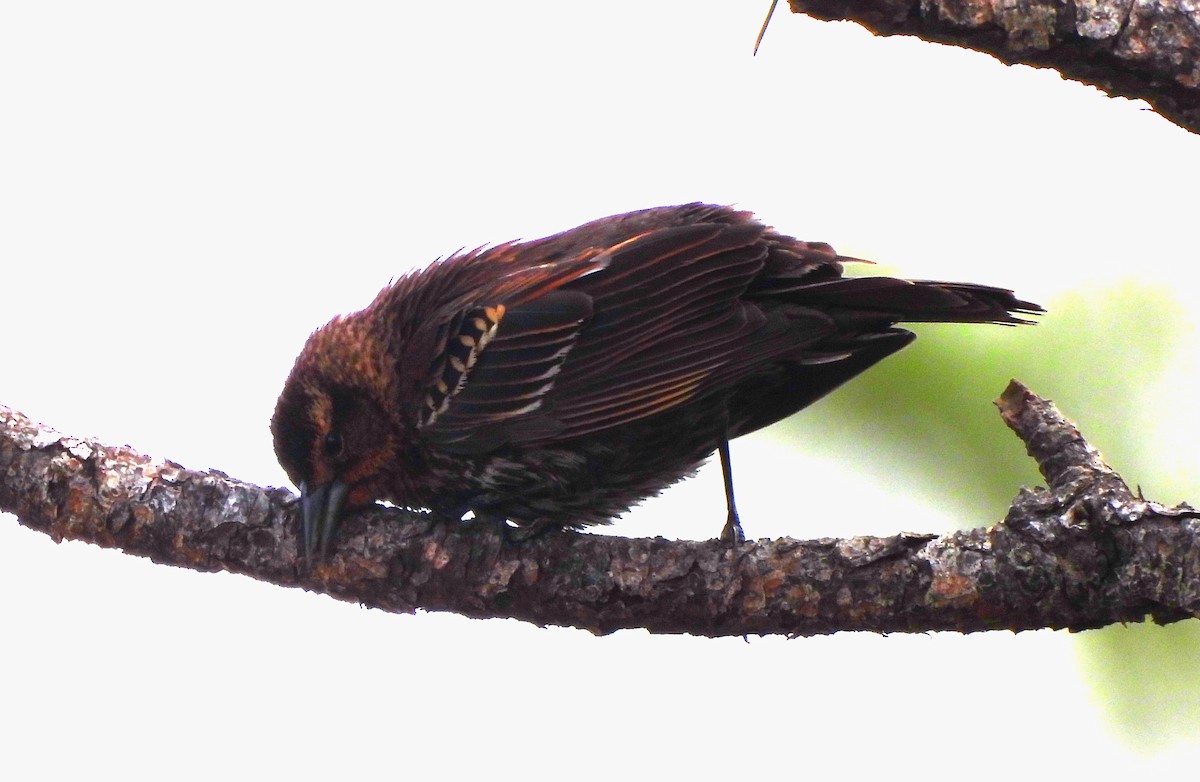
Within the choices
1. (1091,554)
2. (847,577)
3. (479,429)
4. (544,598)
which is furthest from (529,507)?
(1091,554)

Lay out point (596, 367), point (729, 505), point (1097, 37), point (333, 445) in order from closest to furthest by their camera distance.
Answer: point (1097, 37)
point (729, 505)
point (596, 367)
point (333, 445)

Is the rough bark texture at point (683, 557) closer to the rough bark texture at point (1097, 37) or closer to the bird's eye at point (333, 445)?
the bird's eye at point (333, 445)

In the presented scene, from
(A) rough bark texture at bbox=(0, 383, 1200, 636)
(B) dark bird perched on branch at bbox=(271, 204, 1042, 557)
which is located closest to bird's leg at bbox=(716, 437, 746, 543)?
(B) dark bird perched on branch at bbox=(271, 204, 1042, 557)

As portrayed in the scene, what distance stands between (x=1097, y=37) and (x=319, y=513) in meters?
1.73

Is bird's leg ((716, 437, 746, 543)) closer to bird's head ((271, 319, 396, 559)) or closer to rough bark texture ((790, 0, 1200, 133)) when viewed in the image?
bird's head ((271, 319, 396, 559))

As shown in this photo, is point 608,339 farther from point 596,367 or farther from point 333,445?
point 333,445

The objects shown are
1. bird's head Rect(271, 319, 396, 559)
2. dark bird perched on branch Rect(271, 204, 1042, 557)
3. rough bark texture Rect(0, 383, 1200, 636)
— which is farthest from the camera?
bird's head Rect(271, 319, 396, 559)

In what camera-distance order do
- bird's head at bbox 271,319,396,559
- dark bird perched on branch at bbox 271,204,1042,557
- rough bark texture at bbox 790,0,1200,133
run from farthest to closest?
bird's head at bbox 271,319,396,559 < dark bird perched on branch at bbox 271,204,1042,557 < rough bark texture at bbox 790,0,1200,133

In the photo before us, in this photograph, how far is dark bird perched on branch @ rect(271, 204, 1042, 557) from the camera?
2.52 metres

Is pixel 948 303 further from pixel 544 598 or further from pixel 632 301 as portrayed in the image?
pixel 544 598

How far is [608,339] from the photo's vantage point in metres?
2.61

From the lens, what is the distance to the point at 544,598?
233 cm

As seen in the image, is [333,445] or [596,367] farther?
[333,445]

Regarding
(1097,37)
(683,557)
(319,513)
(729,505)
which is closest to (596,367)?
(729,505)
